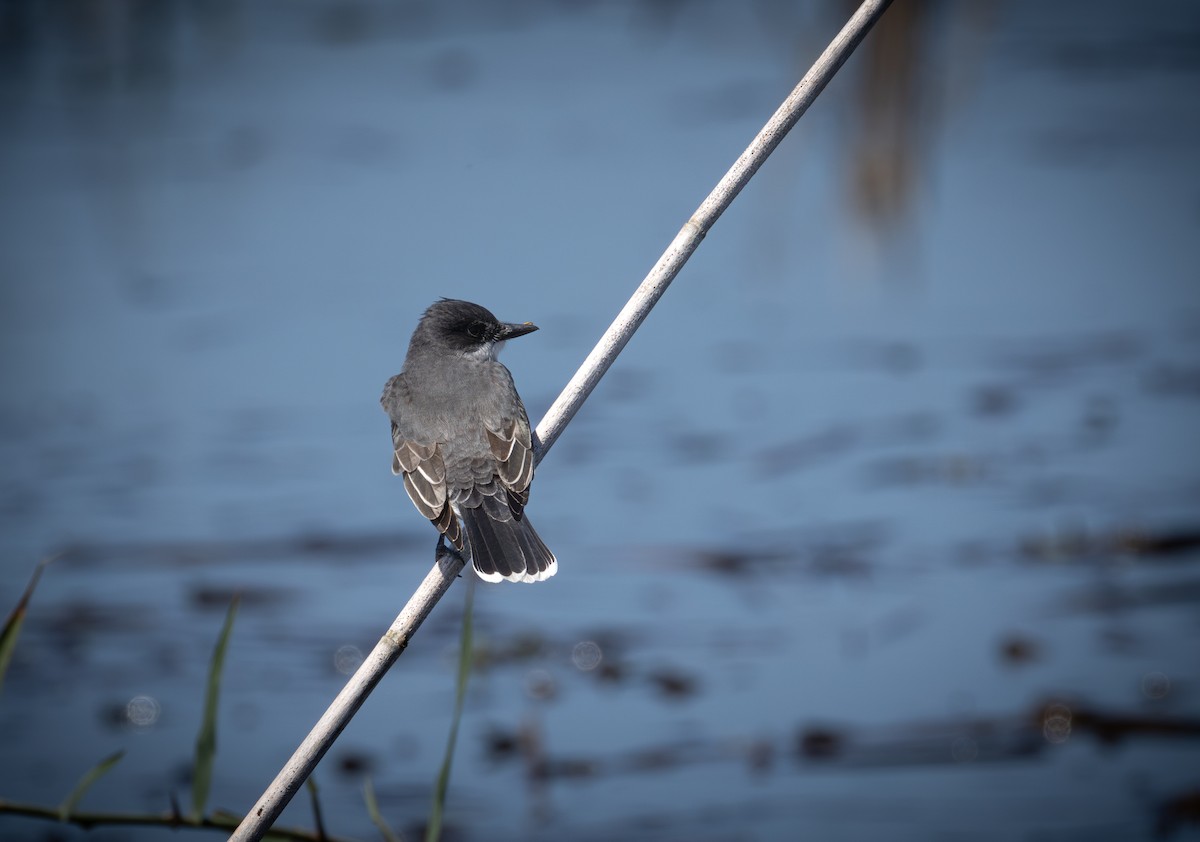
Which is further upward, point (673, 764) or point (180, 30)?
point (180, 30)

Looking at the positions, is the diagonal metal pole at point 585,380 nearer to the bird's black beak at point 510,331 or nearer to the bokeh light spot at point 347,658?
the bird's black beak at point 510,331

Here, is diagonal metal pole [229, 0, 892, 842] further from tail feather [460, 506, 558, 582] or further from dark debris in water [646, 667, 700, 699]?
dark debris in water [646, 667, 700, 699]

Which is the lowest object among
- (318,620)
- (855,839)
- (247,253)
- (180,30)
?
(855,839)

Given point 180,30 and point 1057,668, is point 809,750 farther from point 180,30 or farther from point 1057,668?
point 180,30

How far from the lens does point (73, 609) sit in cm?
798

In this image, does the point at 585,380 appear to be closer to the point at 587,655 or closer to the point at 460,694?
the point at 460,694

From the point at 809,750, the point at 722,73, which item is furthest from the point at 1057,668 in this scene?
the point at 722,73

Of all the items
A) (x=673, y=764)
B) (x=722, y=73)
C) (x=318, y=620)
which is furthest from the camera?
(x=722, y=73)

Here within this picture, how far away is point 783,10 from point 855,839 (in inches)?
371

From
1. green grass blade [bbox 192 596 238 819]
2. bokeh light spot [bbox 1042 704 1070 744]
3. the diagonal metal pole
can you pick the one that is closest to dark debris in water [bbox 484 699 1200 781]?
bokeh light spot [bbox 1042 704 1070 744]

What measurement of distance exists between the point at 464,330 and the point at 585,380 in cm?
181

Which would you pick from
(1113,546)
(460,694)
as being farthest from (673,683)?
(460,694)

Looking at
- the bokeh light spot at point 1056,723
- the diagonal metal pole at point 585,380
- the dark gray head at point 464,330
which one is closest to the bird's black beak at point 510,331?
the dark gray head at point 464,330

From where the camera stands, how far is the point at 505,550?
14.2ft
